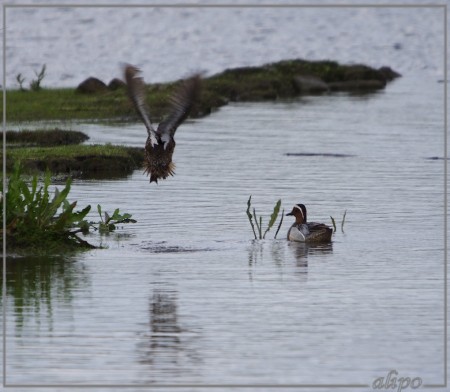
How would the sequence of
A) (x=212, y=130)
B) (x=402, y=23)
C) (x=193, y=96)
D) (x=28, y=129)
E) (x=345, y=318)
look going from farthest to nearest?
1. (x=402, y=23)
2. (x=212, y=130)
3. (x=28, y=129)
4. (x=193, y=96)
5. (x=345, y=318)

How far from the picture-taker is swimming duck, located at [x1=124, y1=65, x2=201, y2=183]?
1528 cm

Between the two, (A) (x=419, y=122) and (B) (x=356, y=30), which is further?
(B) (x=356, y=30)

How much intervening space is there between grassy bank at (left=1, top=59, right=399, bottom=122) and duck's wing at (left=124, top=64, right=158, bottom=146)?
1643 centimetres

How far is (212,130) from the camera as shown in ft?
110

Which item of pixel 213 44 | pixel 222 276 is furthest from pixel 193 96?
pixel 213 44

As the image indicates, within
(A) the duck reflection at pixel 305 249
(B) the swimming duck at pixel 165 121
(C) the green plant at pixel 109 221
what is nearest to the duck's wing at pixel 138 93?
(B) the swimming duck at pixel 165 121

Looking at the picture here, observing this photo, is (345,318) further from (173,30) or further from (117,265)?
(173,30)

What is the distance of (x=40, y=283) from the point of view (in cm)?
1523

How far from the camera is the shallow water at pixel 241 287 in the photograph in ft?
38.6

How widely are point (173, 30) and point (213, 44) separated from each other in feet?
6.07

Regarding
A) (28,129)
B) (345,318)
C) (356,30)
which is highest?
(356,30)

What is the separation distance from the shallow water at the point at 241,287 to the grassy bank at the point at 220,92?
8255mm

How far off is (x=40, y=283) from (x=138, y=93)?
2130mm

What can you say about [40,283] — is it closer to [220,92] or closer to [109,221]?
[109,221]
